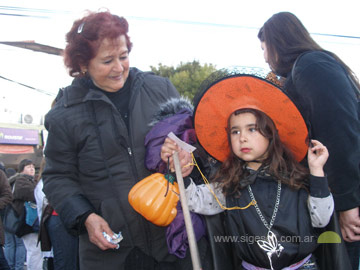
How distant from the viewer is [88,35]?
2012 mm

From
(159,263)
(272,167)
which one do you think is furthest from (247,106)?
(159,263)

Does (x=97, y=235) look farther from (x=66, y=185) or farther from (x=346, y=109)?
(x=346, y=109)

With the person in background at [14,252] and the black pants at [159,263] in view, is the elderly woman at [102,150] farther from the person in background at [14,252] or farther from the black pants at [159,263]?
the person in background at [14,252]

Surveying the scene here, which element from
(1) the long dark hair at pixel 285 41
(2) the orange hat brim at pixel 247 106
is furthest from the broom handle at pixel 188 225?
(1) the long dark hair at pixel 285 41

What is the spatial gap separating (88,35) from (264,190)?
4.61 feet

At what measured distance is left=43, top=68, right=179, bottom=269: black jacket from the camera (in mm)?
1880

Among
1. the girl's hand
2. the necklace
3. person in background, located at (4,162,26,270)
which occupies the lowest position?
person in background, located at (4,162,26,270)

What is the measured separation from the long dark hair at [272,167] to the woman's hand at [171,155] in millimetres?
215

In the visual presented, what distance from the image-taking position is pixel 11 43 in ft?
29.4

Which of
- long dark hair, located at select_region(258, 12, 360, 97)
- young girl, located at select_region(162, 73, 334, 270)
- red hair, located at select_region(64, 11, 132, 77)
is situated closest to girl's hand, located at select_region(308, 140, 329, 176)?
young girl, located at select_region(162, 73, 334, 270)

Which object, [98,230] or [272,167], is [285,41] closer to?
[272,167]

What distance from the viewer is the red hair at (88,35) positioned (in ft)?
6.61

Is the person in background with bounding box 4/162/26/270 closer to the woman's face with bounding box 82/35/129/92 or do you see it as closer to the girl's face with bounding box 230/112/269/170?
the woman's face with bounding box 82/35/129/92

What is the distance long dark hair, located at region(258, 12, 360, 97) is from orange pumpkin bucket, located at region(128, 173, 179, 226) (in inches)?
39.7
